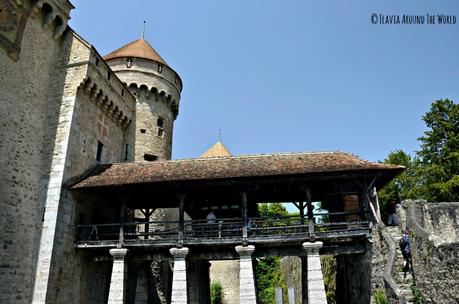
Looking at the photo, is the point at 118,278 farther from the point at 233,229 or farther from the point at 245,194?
the point at 245,194

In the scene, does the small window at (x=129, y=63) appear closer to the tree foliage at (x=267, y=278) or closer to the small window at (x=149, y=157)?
the small window at (x=149, y=157)

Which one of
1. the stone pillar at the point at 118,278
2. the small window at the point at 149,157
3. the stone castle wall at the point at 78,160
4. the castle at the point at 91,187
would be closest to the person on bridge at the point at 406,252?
the castle at the point at 91,187

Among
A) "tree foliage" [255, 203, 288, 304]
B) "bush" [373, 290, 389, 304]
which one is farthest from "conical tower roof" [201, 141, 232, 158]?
"bush" [373, 290, 389, 304]

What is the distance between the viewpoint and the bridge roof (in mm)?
12867

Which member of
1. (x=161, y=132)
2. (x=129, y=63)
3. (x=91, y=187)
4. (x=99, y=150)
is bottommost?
(x=91, y=187)

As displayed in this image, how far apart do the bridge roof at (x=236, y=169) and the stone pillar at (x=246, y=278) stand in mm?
2450

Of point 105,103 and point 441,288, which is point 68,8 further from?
point 441,288

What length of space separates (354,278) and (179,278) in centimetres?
616

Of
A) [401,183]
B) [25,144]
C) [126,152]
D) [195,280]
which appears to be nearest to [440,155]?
[401,183]

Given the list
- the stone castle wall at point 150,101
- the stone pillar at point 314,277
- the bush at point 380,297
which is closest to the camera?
the bush at point 380,297

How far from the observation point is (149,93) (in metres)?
21.2

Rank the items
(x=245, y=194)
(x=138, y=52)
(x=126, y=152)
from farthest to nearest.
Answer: (x=138, y=52), (x=126, y=152), (x=245, y=194)

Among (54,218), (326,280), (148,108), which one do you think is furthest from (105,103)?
(326,280)

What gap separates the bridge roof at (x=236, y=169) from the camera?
12867 mm
